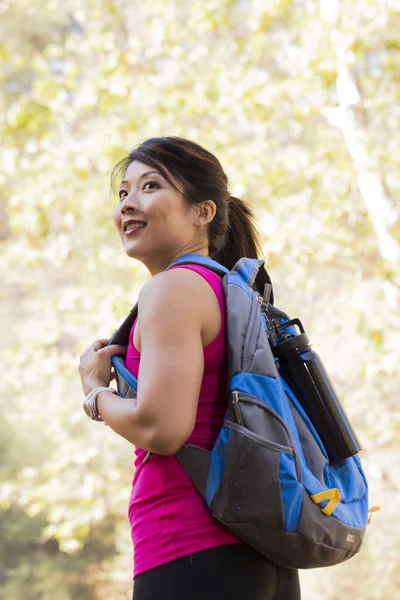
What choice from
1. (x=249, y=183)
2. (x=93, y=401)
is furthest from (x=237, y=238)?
(x=249, y=183)

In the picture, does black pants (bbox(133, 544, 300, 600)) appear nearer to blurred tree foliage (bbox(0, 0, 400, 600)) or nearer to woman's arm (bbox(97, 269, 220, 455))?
woman's arm (bbox(97, 269, 220, 455))

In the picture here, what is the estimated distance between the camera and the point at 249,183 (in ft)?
15.7

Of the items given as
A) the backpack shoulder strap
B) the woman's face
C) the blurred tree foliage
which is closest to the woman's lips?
the woman's face

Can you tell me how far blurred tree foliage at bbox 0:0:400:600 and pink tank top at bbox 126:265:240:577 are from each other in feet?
10.4

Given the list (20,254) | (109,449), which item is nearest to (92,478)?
(109,449)

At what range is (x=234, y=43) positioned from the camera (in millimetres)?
6031

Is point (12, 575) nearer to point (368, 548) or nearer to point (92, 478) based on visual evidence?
point (92, 478)

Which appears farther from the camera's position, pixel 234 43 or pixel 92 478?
pixel 234 43

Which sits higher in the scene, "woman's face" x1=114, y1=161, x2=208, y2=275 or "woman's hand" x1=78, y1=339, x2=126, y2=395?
"woman's face" x1=114, y1=161, x2=208, y2=275

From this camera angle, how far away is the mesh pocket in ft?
3.01

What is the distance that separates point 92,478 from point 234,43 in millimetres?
3862

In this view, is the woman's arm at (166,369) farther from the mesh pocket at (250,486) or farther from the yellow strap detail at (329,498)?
the yellow strap detail at (329,498)

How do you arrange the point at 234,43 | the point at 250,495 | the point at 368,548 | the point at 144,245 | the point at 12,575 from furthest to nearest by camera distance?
the point at 12,575 → the point at 234,43 → the point at 368,548 → the point at 144,245 → the point at 250,495

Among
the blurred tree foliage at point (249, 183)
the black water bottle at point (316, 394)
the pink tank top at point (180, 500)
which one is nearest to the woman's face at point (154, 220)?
the pink tank top at point (180, 500)
